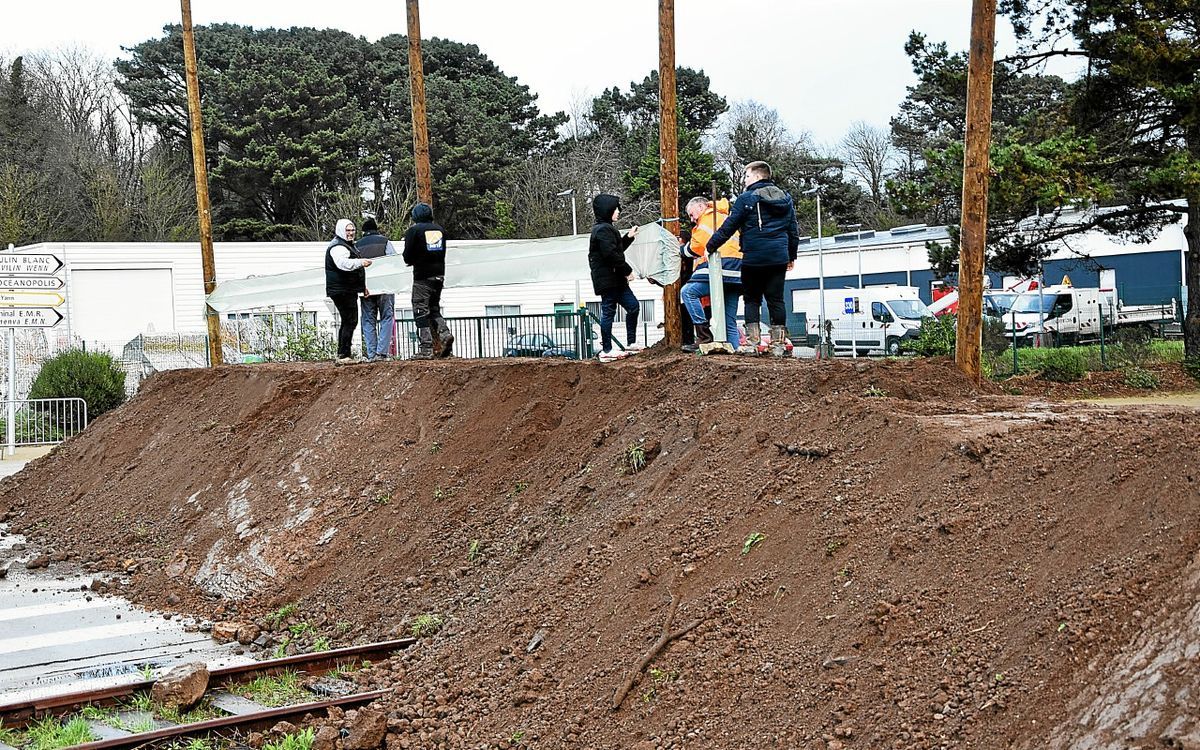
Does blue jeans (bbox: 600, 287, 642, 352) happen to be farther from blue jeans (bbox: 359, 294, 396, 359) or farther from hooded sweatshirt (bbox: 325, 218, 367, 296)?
blue jeans (bbox: 359, 294, 396, 359)

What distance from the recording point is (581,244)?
1357cm

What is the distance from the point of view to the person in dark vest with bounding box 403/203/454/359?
14.3m

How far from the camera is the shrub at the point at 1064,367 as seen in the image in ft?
70.2

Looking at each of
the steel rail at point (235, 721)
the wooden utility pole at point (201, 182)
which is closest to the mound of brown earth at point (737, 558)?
the steel rail at point (235, 721)

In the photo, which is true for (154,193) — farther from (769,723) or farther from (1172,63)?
(769,723)

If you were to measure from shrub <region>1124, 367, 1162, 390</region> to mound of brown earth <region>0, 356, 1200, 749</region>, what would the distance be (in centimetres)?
1275

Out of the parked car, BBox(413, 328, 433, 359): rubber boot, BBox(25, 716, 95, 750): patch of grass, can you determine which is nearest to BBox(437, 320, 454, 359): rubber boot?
BBox(413, 328, 433, 359): rubber boot

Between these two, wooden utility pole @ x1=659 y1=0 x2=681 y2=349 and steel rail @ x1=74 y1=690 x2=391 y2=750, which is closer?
steel rail @ x1=74 y1=690 x2=391 y2=750

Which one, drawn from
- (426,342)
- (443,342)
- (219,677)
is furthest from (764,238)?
(219,677)

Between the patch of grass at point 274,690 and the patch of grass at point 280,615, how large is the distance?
5.67ft

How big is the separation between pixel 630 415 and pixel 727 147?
59.6 meters

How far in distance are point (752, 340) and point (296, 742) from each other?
19.8 feet

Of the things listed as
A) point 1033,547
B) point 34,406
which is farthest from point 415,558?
point 34,406

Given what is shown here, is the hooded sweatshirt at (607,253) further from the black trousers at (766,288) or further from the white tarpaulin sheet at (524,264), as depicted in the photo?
the black trousers at (766,288)
